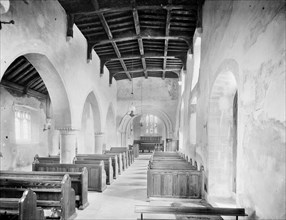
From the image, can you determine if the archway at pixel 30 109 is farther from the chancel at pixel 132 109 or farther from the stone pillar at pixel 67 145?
the stone pillar at pixel 67 145

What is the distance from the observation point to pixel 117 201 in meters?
6.40

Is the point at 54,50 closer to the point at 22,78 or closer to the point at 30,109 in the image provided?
the point at 22,78

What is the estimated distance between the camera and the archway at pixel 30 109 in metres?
8.18

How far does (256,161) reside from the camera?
11.8 ft

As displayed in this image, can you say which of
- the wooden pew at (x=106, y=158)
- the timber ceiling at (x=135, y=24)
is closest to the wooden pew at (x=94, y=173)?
the wooden pew at (x=106, y=158)

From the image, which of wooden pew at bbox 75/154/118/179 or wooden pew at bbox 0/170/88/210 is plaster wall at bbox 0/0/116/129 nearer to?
wooden pew at bbox 75/154/118/179

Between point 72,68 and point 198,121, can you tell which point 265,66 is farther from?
point 72,68

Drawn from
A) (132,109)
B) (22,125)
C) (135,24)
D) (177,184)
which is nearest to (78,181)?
(177,184)

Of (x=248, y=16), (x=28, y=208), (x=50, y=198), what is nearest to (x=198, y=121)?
(x=248, y=16)

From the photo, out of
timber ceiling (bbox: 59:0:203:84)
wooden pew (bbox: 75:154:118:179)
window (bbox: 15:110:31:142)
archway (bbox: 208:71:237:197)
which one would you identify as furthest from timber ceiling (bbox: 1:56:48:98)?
archway (bbox: 208:71:237:197)

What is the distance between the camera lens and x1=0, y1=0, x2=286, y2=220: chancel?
3406 mm

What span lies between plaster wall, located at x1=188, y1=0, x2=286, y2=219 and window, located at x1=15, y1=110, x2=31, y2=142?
406 inches

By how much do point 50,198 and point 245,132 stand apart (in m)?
4.08

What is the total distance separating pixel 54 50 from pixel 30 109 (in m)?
6.50
